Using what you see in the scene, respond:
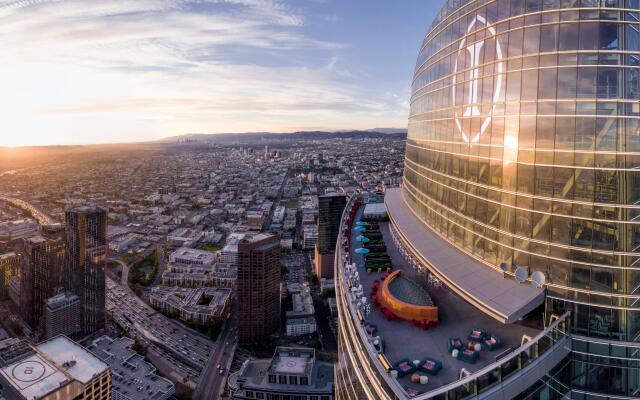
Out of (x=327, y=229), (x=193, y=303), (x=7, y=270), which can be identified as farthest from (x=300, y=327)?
(x=7, y=270)

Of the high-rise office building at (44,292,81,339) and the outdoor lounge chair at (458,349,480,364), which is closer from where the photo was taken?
the outdoor lounge chair at (458,349,480,364)

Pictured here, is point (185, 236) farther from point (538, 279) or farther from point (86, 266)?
point (538, 279)

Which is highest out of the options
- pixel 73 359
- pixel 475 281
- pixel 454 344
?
pixel 475 281

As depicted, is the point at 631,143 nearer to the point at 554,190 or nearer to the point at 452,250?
the point at 554,190

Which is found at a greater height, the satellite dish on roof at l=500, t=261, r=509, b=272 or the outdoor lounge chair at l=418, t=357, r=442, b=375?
the satellite dish on roof at l=500, t=261, r=509, b=272

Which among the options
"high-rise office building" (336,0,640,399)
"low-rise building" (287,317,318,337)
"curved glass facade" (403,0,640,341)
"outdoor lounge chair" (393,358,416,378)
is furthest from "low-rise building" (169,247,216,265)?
"outdoor lounge chair" (393,358,416,378)

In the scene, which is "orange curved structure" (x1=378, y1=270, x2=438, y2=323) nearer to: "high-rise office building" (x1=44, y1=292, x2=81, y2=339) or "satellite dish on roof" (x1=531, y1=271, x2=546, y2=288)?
"satellite dish on roof" (x1=531, y1=271, x2=546, y2=288)
